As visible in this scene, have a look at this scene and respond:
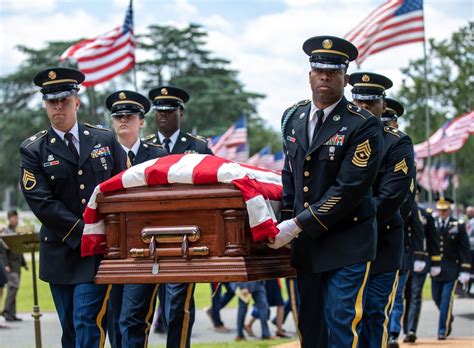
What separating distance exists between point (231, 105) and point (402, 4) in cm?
4734

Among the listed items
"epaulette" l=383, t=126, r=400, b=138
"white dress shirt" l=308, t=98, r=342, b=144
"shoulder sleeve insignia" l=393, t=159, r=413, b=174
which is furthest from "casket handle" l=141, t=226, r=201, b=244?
"epaulette" l=383, t=126, r=400, b=138

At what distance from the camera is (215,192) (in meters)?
5.44

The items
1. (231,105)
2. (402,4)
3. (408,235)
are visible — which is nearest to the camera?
(408,235)

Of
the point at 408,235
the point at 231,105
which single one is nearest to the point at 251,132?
the point at 231,105

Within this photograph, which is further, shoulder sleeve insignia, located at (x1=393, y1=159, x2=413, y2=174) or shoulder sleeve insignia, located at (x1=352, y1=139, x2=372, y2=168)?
shoulder sleeve insignia, located at (x1=393, y1=159, x2=413, y2=174)

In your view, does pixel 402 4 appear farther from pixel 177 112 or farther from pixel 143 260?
pixel 143 260

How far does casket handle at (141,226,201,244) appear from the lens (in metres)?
5.46

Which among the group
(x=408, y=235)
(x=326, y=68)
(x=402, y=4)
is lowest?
(x=408, y=235)

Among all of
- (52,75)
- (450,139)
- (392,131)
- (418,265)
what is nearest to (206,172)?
(52,75)

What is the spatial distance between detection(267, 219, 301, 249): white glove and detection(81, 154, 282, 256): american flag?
7 centimetres

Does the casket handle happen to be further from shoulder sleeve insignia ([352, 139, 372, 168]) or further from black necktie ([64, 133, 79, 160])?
black necktie ([64, 133, 79, 160])

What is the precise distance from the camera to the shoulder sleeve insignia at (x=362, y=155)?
5637 millimetres

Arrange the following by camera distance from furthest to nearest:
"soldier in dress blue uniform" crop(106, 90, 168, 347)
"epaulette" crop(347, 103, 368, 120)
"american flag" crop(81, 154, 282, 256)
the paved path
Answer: the paved path → "soldier in dress blue uniform" crop(106, 90, 168, 347) → "epaulette" crop(347, 103, 368, 120) → "american flag" crop(81, 154, 282, 256)

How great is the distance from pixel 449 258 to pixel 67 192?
968 cm
